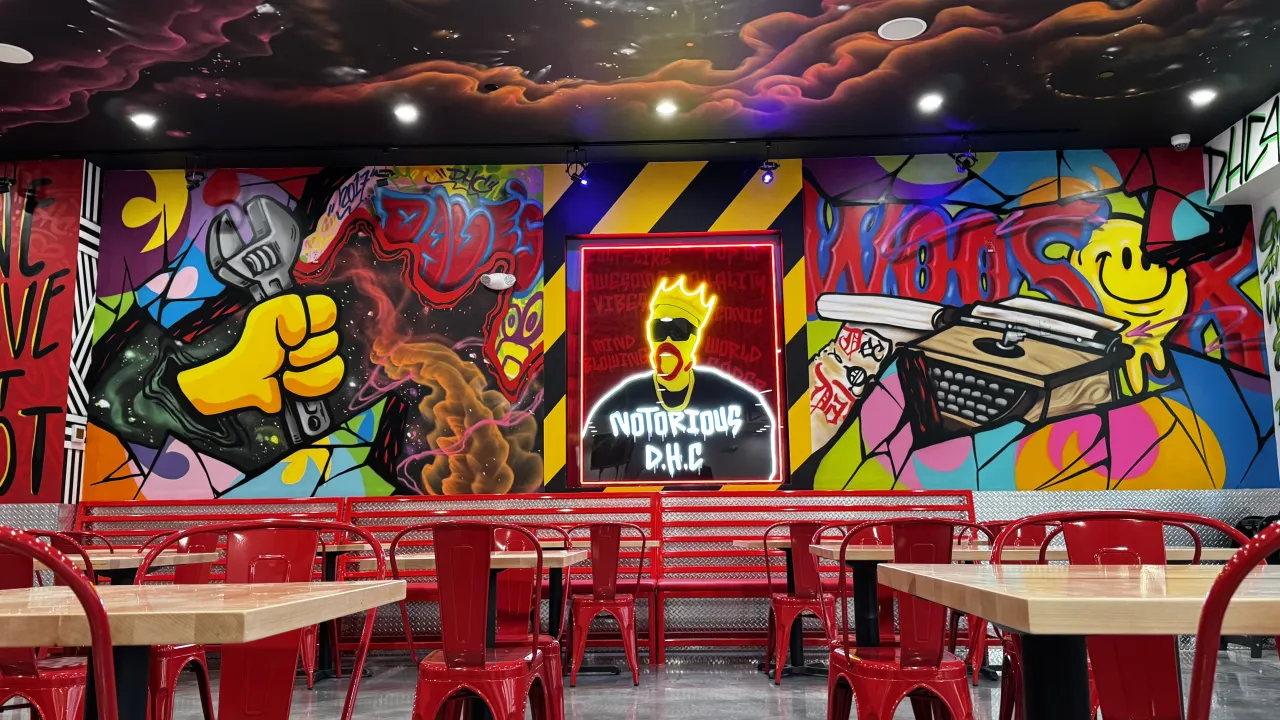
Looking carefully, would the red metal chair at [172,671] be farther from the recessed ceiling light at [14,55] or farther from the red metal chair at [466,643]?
the recessed ceiling light at [14,55]

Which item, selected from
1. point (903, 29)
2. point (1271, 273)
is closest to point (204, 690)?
point (903, 29)

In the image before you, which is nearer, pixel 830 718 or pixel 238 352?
pixel 830 718

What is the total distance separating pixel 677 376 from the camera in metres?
7.16

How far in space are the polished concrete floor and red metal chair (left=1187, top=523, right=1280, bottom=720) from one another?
11.5ft

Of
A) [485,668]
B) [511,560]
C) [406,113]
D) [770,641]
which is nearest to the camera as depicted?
[485,668]

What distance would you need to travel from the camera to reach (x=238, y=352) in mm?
7188

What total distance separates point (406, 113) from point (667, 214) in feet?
7.24

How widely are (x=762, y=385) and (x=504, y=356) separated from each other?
209 centimetres

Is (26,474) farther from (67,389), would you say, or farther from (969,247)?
(969,247)

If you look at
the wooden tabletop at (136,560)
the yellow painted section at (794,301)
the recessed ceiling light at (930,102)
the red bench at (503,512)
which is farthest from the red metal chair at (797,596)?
the recessed ceiling light at (930,102)

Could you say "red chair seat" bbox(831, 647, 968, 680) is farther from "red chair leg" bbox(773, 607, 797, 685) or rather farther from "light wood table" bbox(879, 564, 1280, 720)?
"red chair leg" bbox(773, 607, 797, 685)

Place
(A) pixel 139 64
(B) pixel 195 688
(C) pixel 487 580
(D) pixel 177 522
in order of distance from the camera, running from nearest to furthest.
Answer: (C) pixel 487 580, (B) pixel 195 688, (A) pixel 139 64, (D) pixel 177 522

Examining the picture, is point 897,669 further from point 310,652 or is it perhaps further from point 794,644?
point 310,652

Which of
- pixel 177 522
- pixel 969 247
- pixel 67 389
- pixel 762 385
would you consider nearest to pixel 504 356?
pixel 762 385
